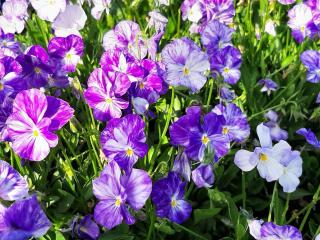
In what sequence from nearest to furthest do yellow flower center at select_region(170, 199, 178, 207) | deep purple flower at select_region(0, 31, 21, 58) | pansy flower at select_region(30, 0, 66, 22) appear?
yellow flower center at select_region(170, 199, 178, 207), deep purple flower at select_region(0, 31, 21, 58), pansy flower at select_region(30, 0, 66, 22)

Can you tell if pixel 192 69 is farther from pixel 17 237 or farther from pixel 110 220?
pixel 17 237

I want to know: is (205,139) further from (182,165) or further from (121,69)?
(121,69)

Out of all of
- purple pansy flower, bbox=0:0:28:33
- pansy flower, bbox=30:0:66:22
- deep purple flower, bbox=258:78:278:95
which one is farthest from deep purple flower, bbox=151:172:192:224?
purple pansy flower, bbox=0:0:28:33

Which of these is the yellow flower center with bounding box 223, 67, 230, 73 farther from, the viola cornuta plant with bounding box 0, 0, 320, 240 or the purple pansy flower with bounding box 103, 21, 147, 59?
the purple pansy flower with bounding box 103, 21, 147, 59

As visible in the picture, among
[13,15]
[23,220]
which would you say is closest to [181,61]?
[23,220]

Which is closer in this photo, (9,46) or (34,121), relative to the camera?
(34,121)

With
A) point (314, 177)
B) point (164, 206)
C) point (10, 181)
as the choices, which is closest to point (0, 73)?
point (10, 181)
